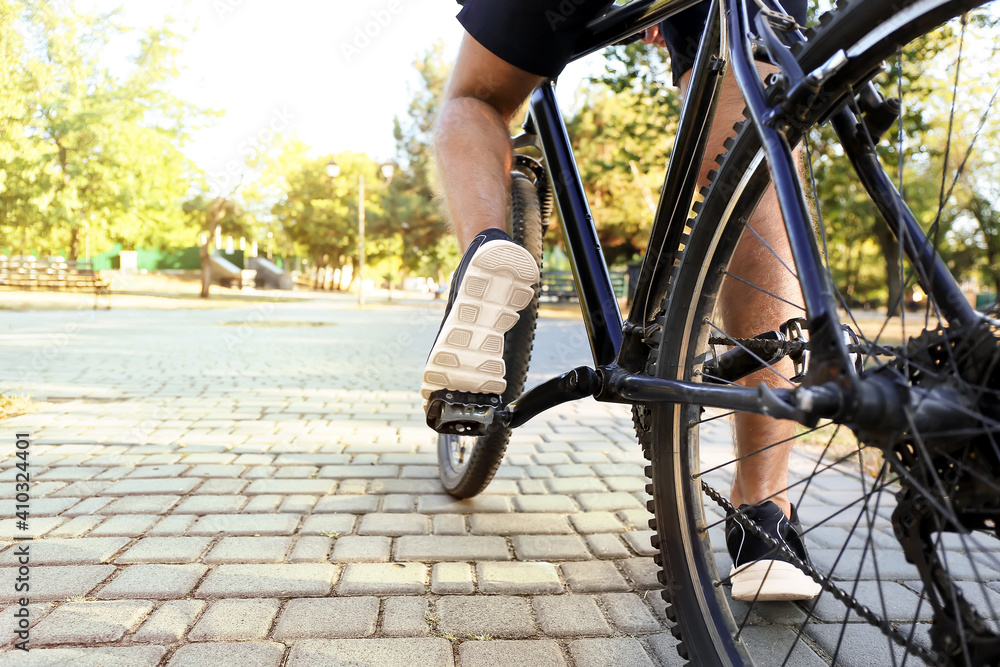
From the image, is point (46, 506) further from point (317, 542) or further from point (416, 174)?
point (416, 174)

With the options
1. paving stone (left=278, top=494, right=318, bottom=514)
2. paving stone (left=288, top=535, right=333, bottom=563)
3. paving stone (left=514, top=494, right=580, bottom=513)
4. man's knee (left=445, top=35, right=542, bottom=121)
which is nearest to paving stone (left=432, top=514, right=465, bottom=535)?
paving stone (left=514, top=494, right=580, bottom=513)

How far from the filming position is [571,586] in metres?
1.89

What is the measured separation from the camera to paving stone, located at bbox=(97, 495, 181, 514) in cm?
237

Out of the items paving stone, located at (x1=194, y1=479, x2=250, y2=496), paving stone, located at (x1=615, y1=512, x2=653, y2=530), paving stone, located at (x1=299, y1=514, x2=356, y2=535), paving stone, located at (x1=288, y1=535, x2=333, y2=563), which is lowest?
paving stone, located at (x1=194, y1=479, x2=250, y2=496)

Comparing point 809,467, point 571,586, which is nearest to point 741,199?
point 571,586

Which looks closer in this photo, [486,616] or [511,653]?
[511,653]

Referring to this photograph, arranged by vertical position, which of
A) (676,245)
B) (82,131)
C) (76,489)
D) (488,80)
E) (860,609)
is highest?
(82,131)

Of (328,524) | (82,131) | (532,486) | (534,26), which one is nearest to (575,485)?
(532,486)

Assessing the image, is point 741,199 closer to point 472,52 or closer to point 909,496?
point 909,496

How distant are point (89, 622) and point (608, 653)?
3.81 ft

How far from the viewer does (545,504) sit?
2588 millimetres

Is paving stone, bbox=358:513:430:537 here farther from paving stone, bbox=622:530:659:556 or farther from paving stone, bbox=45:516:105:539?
paving stone, bbox=45:516:105:539

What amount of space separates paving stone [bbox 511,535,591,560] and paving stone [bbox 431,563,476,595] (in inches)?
7.8

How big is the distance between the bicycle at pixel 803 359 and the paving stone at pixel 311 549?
0.54m
